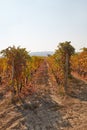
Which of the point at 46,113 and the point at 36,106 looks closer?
the point at 46,113

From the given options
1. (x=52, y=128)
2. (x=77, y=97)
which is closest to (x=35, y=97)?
(x=77, y=97)

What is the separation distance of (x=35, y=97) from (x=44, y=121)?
589 cm

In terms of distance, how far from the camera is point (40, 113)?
1477 cm

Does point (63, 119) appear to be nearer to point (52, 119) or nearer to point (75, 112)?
point (52, 119)

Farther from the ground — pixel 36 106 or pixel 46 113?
pixel 36 106

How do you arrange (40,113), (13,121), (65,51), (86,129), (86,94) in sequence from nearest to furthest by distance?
(86,129) → (13,121) → (40,113) → (86,94) → (65,51)

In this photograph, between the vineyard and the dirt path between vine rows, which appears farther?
the vineyard

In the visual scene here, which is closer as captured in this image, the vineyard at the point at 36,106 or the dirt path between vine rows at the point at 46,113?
the dirt path between vine rows at the point at 46,113

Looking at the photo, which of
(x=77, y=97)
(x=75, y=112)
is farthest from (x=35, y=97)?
(x=75, y=112)

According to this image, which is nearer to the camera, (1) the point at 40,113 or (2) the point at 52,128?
(2) the point at 52,128

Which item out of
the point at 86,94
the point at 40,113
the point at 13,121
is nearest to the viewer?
the point at 13,121

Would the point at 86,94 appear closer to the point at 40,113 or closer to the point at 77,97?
the point at 77,97

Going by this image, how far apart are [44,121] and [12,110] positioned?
2.96 metres

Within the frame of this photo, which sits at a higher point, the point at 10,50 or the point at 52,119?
the point at 10,50
